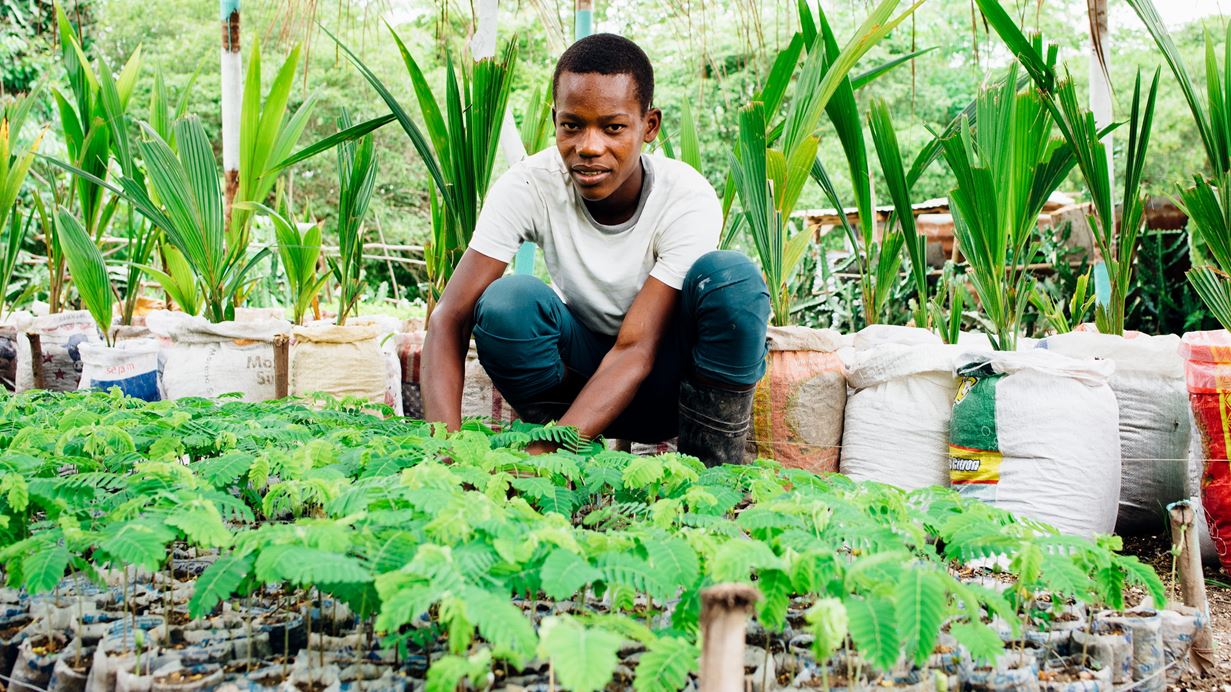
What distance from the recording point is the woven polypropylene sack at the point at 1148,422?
2209 mm

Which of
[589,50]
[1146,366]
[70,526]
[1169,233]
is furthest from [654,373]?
[1169,233]

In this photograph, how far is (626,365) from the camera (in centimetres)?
189

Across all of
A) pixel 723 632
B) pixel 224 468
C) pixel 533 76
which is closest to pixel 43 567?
pixel 224 468

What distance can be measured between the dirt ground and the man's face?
1.28m

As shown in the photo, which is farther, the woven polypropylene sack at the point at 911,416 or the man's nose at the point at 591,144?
the woven polypropylene sack at the point at 911,416

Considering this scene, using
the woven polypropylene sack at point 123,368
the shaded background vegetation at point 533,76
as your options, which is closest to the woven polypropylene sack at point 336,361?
the woven polypropylene sack at point 123,368

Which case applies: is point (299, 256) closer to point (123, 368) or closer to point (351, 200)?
point (351, 200)

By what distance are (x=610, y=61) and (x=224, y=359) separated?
1615 mm

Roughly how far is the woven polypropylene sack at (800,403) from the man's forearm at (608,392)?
585 millimetres

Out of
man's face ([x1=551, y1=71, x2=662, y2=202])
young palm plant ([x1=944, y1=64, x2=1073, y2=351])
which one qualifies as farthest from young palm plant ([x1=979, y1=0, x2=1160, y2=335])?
man's face ([x1=551, y1=71, x2=662, y2=202])

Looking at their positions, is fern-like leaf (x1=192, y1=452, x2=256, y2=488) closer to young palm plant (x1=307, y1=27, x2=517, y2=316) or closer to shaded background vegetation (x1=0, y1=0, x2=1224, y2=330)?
young palm plant (x1=307, y1=27, x2=517, y2=316)

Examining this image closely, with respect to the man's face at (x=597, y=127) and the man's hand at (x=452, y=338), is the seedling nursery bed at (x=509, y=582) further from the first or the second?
the man's face at (x=597, y=127)

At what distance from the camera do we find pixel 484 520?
105cm

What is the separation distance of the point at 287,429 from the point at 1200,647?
144 cm
